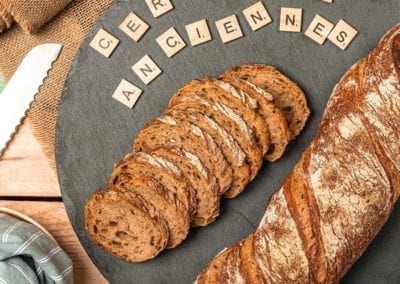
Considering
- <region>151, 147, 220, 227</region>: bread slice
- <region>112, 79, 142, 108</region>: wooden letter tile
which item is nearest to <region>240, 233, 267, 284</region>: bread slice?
<region>151, 147, 220, 227</region>: bread slice

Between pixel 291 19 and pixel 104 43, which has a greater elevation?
pixel 291 19

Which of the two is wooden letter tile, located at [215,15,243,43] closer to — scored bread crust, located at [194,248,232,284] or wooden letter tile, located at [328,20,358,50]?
wooden letter tile, located at [328,20,358,50]

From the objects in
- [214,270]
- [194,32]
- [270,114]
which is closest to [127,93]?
[194,32]

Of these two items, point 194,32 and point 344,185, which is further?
point 194,32

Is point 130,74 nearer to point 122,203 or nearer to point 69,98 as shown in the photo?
point 69,98

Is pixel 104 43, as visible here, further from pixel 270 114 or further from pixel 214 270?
pixel 214 270

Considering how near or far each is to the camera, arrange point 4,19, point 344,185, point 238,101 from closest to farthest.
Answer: point 344,185, point 238,101, point 4,19

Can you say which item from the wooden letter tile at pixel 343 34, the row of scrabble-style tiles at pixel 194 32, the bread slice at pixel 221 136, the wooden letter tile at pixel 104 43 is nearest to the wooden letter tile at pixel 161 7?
the row of scrabble-style tiles at pixel 194 32

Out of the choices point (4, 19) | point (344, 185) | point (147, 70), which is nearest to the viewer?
point (344, 185)
